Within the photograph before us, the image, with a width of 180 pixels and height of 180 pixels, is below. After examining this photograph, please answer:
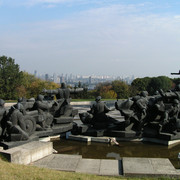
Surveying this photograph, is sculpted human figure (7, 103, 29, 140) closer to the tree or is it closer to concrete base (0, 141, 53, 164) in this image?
concrete base (0, 141, 53, 164)

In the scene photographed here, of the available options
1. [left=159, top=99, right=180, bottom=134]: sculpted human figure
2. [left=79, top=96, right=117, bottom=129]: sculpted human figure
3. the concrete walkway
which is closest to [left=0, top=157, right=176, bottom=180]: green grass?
the concrete walkway

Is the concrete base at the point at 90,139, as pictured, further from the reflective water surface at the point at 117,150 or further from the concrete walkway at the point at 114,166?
the concrete walkway at the point at 114,166

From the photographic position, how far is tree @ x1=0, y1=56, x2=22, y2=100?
44969 mm

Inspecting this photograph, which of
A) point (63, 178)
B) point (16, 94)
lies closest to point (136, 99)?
point (63, 178)

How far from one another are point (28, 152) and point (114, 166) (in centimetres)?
290

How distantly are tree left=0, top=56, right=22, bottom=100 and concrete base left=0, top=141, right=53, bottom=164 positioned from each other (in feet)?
121

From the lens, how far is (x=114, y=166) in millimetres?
8203

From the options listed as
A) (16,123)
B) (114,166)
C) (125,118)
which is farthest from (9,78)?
(114,166)

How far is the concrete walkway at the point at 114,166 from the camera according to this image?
24.5 ft

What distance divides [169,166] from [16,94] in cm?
4095

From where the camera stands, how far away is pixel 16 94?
150ft

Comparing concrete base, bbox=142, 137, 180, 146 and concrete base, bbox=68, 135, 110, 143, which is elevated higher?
concrete base, bbox=68, 135, 110, 143

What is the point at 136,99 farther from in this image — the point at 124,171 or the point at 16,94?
the point at 16,94

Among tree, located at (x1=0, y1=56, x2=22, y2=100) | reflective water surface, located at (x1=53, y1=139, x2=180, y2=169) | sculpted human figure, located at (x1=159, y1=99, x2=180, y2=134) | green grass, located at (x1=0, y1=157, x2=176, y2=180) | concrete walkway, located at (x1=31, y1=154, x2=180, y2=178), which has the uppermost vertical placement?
tree, located at (x1=0, y1=56, x2=22, y2=100)
